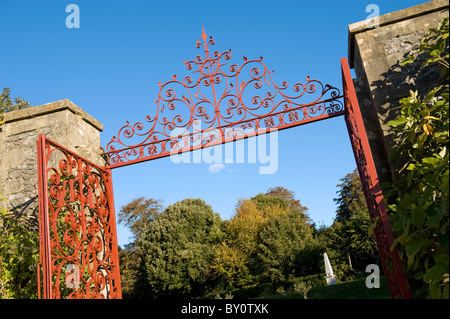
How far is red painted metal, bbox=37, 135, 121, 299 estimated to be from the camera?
3.30 metres

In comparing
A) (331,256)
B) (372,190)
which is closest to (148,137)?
(372,190)

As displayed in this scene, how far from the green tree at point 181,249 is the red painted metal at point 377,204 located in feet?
60.6

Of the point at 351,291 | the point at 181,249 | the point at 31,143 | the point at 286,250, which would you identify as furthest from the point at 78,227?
the point at 181,249

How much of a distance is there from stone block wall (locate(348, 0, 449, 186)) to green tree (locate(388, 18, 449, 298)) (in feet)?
0.42

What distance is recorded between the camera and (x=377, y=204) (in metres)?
3.00

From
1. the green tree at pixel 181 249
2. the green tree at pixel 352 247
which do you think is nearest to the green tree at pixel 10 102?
the green tree at pixel 181 249

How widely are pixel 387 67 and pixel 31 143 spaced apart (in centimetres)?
399

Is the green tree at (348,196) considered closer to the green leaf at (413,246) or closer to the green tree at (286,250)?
the green tree at (286,250)

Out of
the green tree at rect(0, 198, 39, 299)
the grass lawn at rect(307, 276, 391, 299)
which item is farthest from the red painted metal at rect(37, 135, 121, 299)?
the grass lawn at rect(307, 276, 391, 299)

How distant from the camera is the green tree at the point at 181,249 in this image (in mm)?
21000

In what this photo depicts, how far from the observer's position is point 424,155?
3.05 metres
